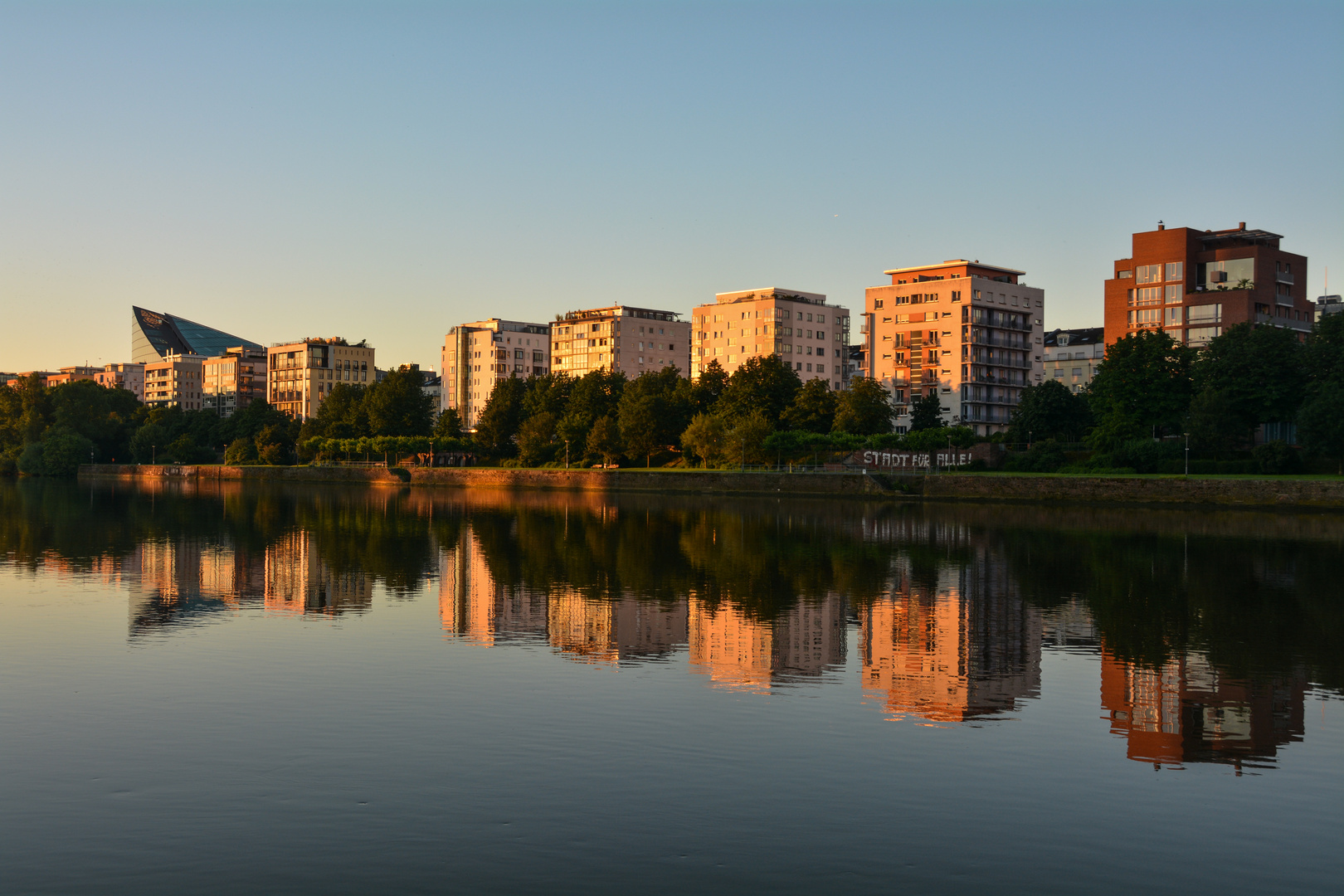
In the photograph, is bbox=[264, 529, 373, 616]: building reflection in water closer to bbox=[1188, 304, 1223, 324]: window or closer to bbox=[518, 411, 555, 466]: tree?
bbox=[518, 411, 555, 466]: tree

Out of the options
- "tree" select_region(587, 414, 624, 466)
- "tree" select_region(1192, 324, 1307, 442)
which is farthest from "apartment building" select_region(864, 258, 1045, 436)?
"tree" select_region(1192, 324, 1307, 442)

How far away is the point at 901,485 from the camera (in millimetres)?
107188

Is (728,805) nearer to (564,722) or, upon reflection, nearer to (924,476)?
(564,722)

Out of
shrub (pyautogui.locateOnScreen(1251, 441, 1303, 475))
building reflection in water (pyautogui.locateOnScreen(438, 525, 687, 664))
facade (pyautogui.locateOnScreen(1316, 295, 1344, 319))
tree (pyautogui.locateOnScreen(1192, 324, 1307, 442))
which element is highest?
facade (pyautogui.locateOnScreen(1316, 295, 1344, 319))

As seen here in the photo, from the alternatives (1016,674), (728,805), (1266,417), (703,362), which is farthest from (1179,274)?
(728,805)

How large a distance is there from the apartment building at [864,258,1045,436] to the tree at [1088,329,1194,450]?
177ft

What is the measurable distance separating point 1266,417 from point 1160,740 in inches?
3604

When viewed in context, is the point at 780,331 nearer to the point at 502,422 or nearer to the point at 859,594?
the point at 502,422

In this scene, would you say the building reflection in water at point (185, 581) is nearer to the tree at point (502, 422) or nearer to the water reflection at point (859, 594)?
the water reflection at point (859, 594)

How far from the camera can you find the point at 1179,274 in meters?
141

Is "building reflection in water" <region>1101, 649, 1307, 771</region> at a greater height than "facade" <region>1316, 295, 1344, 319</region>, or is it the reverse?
"facade" <region>1316, 295, 1344, 319</region>

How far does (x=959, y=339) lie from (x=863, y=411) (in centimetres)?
3894

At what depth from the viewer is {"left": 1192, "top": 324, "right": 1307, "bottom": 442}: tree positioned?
96.9m

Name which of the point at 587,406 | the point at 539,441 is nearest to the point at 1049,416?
the point at 587,406
